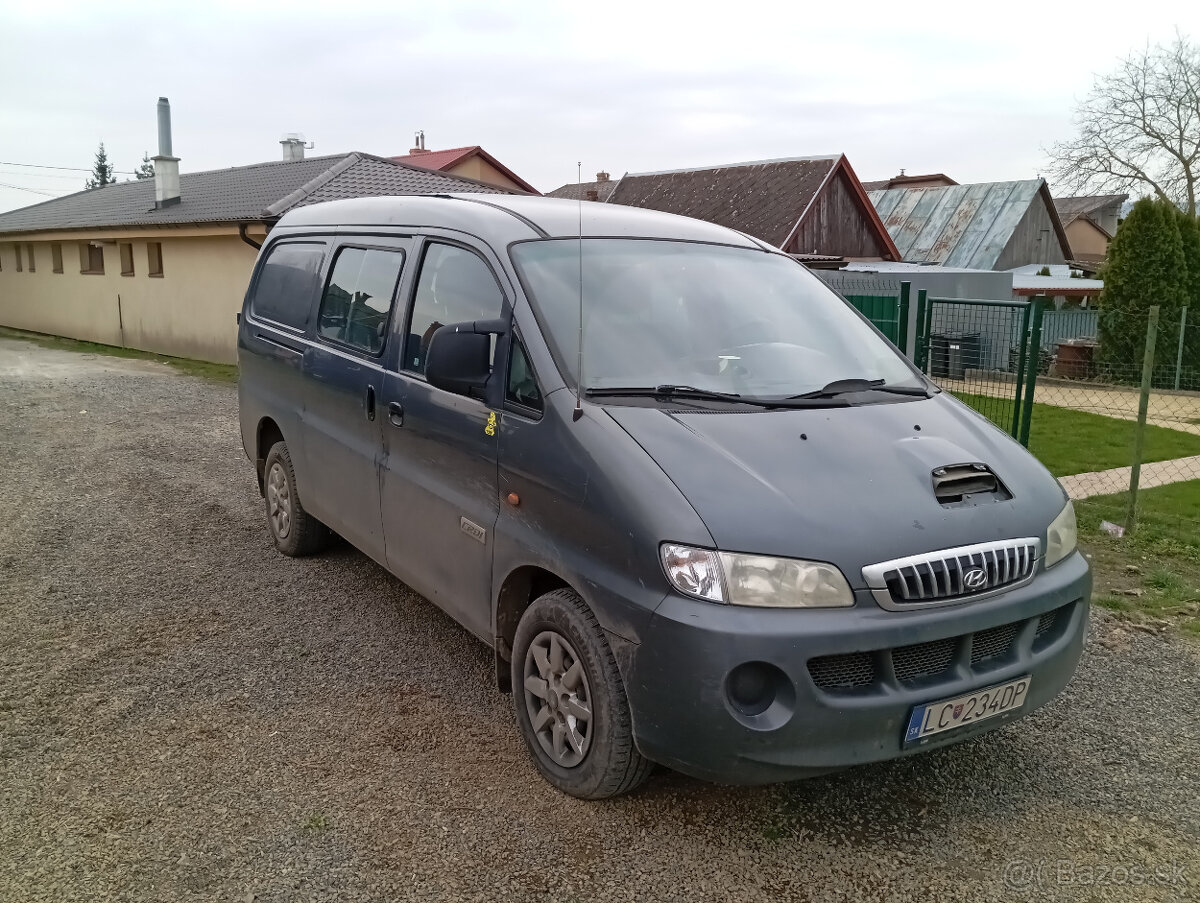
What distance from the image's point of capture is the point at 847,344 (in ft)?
13.4

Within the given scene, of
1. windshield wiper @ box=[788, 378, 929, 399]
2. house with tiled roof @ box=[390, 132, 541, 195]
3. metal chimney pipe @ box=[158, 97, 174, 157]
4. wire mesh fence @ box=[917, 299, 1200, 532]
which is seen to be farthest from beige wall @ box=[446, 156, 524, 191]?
windshield wiper @ box=[788, 378, 929, 399]

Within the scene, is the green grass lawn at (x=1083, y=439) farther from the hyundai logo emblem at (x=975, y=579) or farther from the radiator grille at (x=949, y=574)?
the hyundai logo emblem at (x=975, y=579)

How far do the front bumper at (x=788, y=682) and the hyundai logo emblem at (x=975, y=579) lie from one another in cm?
6

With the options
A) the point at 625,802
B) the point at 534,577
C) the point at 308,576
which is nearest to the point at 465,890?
the point at 625,802

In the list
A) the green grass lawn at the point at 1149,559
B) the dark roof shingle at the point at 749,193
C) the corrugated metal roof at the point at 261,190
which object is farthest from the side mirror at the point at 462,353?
the dark roof shingle at the point at 749,193

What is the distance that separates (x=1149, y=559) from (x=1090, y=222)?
51.9 metres

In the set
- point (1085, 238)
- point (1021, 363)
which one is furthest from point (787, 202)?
point (1085, 238)

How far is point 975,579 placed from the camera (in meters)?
2.97

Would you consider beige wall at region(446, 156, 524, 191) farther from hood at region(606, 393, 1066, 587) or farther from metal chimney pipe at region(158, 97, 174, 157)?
hood at region(606, 393, 1066, 587)

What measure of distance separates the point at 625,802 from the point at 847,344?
2050 millimetres

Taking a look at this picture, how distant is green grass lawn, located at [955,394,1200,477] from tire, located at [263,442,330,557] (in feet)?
17.4

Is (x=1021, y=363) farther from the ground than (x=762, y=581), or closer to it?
farther from the ground

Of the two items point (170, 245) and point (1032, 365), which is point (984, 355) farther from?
point (170, 245)

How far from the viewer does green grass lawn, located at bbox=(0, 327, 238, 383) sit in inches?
694
